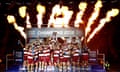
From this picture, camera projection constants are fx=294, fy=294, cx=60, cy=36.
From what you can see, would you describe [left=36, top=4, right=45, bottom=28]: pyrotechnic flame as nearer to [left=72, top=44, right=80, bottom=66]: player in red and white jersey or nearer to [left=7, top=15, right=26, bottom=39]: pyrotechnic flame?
[left=7, top=15, right=26, bottom=39]: pyrotechnic flame

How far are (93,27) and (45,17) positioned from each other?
340cm

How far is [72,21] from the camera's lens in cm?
1983

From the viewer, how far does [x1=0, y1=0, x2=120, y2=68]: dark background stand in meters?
17.5

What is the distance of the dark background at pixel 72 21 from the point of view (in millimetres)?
17516

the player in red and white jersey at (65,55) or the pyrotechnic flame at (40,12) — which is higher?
the pyrotechnic flame at (40,12)

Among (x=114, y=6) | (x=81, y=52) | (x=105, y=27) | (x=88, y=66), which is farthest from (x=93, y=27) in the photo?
A: (x=81, y=52)

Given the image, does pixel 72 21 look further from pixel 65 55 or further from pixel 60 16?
pixel 65 55

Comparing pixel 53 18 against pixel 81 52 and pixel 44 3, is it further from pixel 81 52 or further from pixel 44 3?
pixel 81 52

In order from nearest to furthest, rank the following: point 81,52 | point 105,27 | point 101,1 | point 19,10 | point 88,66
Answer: point 81,52 < point 88,66 < point 101,1 < point 19,10 < point 105,27

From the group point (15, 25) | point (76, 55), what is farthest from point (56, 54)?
point (15, 25)

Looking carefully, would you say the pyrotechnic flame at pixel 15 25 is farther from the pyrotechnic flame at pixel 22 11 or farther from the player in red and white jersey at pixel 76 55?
the player in red and white jersey at pixel 76 55

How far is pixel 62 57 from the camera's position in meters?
11.3

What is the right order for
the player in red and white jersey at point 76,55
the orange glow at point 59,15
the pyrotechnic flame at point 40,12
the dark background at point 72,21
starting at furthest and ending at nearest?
the orange glow at point 59,15 < the pyrotechnic flame at point 40,12 < the dark background at point 72,21 < the player in red and white jersey at point 76,55

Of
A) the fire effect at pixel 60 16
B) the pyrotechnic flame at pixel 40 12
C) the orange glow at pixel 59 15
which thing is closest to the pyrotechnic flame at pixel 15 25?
the fire effect at pixel 60 16
